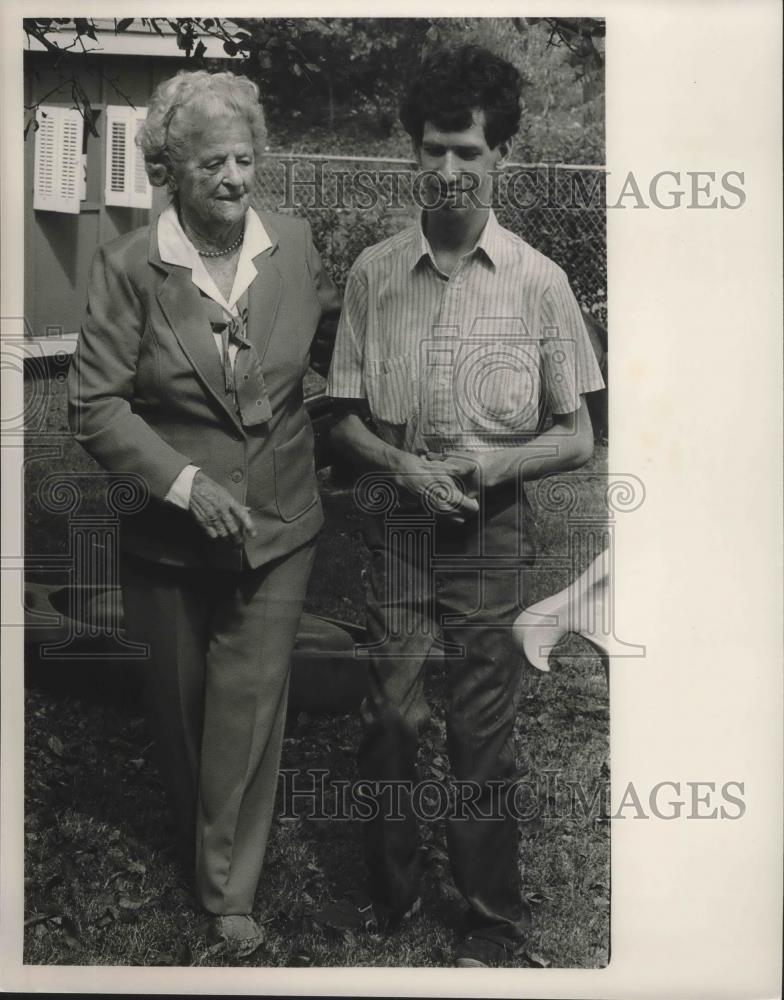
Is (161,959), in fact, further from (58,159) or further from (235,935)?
(58,159)

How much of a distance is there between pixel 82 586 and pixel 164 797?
2.33 feet

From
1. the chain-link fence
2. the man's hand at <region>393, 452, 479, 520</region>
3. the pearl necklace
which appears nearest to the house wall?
the pearl necklace

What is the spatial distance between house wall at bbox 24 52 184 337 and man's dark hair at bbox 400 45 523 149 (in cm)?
75

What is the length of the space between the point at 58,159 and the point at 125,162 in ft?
0.80

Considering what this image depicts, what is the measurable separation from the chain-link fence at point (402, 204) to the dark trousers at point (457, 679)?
30.7 inches

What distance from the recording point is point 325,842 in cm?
452

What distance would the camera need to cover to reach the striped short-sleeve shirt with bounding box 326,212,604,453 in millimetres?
4414

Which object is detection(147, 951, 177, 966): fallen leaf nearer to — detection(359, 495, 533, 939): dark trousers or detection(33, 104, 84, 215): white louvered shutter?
detection(359, 495, 533, 939): dark trousers

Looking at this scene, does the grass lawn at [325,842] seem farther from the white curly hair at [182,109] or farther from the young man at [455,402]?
the white curly hair at [182,109]

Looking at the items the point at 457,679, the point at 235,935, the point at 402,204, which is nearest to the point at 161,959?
the point at 235,935

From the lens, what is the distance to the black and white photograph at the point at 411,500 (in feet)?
14.5

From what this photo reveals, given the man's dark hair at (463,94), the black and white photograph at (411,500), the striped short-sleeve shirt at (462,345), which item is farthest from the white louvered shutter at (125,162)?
the man's dark hair at (463,94)

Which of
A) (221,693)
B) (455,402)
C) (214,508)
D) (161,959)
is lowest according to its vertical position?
(161,959)

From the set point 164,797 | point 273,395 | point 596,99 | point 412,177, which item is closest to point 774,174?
point 596,99
